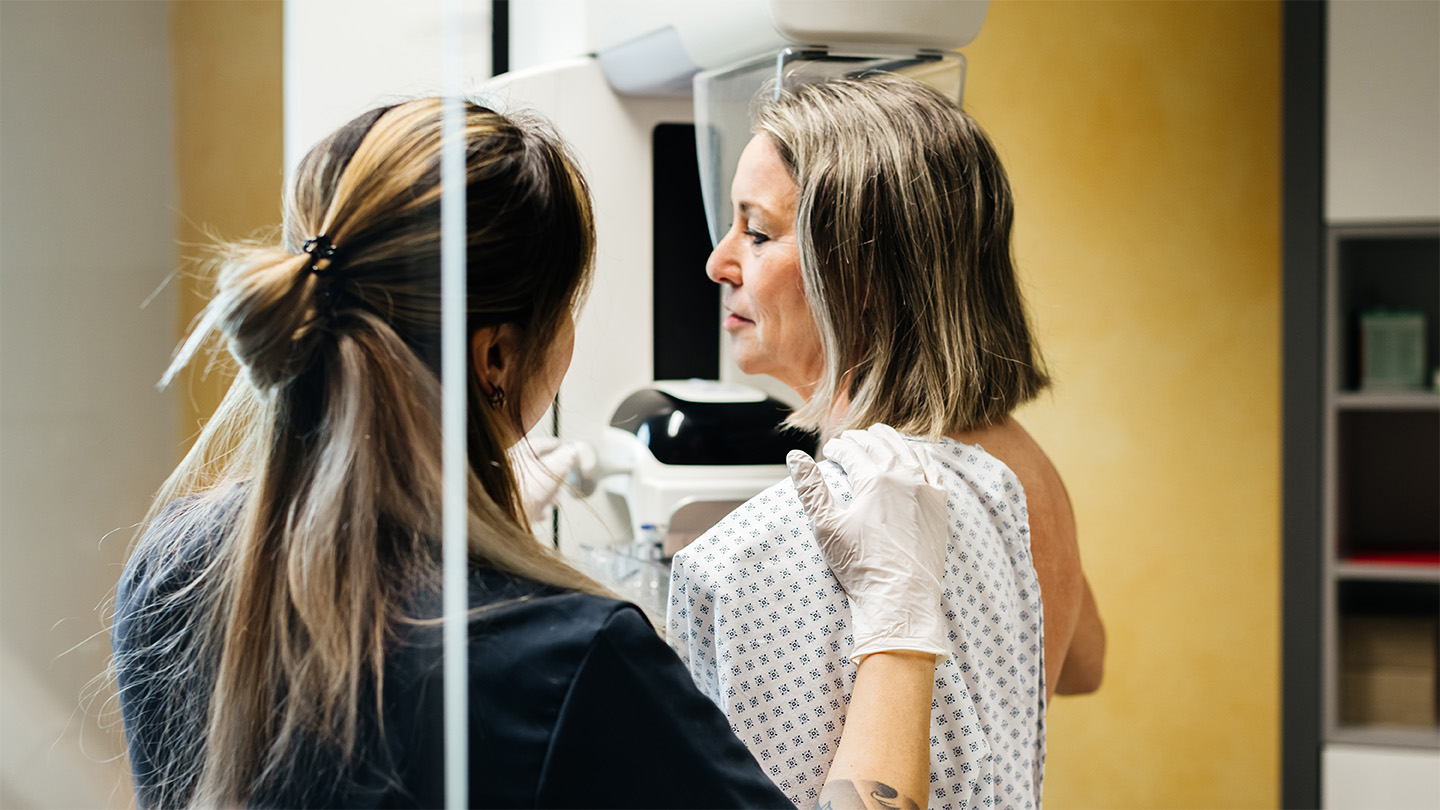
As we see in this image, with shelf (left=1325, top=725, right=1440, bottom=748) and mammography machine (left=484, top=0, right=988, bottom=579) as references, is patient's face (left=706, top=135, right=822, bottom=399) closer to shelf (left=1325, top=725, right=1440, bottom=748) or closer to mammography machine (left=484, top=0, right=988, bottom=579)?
mammography machine (left=484, top=0, right=988, bottom=579)

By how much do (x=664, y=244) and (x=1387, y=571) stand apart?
154 cm

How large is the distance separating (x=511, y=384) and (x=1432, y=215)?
1.95 m

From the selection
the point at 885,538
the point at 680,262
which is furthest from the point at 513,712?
the point at 680,262

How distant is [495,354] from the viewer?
624 millimetres

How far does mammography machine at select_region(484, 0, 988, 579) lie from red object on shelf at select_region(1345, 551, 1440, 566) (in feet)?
4.22

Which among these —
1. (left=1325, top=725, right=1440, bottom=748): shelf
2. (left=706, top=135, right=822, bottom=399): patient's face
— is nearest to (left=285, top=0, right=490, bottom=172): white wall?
(left=706, top=135, right=822, bottom=399): patient's face

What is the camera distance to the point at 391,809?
1.74ft

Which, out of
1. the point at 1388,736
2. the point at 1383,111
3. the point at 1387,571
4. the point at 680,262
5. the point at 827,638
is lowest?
the point at 1388,736

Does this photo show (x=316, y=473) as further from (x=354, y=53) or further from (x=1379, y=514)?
(x=1379, y=514)

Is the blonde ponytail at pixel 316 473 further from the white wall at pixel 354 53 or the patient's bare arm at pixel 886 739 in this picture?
the patient's bare arm at pixel 886 739

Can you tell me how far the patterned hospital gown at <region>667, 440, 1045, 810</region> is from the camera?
33.6 inches

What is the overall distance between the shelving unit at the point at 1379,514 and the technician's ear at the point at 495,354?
1.87 meters

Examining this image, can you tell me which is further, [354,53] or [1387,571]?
[1387,571]

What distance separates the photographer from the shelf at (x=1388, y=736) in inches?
78.7
